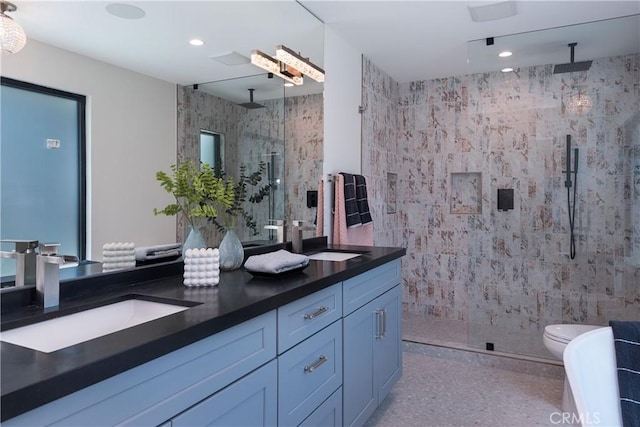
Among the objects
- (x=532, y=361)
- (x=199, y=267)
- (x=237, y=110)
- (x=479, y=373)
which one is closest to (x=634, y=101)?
(x=532, y=361)

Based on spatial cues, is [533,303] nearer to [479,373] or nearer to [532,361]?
[532,361]

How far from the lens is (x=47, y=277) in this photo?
4.00 feet

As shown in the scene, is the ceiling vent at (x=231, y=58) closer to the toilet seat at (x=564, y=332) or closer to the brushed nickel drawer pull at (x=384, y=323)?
the brushed nickel drawer pull at (x=384, y=323)

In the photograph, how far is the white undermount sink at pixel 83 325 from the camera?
43.0 inches

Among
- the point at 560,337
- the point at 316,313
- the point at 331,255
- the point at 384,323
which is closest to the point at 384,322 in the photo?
the point at 384,323

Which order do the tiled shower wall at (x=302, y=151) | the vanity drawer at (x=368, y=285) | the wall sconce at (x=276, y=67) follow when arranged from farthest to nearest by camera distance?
1. the tiled shower wall at (x=302, y=151)
2. the wall sconce at (x=276, y=67)
3. the vanity drawer at (x=368, y=285)

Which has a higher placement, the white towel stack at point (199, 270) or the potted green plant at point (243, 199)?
the potted green plant at point (243, 199)

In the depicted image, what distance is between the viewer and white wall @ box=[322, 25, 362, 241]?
293cm

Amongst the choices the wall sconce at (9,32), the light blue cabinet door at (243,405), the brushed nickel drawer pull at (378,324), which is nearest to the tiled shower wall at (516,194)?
the brushed nickel drawer pull at (378,324)

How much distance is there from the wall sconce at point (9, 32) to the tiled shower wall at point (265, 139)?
59 cm

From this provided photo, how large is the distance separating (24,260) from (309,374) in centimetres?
102

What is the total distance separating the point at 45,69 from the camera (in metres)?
1.28

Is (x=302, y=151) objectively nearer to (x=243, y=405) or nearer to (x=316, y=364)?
(x=316, y=364)

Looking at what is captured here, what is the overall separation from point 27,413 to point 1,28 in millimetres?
1072
